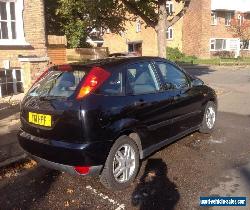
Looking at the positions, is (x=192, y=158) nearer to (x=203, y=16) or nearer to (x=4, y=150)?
(x=4, y=150)

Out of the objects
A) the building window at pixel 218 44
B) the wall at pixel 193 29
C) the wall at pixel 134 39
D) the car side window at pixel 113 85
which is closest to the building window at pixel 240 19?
the building window at pixel 218 44

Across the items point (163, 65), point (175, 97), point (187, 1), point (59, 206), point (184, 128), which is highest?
point (187, 1)


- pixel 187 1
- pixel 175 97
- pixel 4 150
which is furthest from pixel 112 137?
pixel 187 1

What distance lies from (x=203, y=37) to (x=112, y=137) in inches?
1463

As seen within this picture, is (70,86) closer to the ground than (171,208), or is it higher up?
higher up

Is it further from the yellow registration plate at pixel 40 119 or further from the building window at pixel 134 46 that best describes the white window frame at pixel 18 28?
the building window at pixel 134 46

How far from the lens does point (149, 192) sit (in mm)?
4504

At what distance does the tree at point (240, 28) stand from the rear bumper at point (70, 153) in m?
40.5

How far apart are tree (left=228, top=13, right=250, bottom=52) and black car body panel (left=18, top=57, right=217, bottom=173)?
3899cm

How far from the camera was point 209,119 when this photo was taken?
717cm

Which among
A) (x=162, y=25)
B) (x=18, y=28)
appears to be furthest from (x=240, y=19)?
(x=18, y=28)

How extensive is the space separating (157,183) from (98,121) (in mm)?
1297

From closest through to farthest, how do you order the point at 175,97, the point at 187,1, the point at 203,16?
1. the point at 175,97
2. the point at 187,1
3. the point at 203,16

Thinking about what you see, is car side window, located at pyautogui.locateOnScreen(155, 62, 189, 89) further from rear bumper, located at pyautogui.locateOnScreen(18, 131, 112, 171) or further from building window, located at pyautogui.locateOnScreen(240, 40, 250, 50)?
building window, located at pyautogui.locateOnScreen(240, 40, 250, 50)
